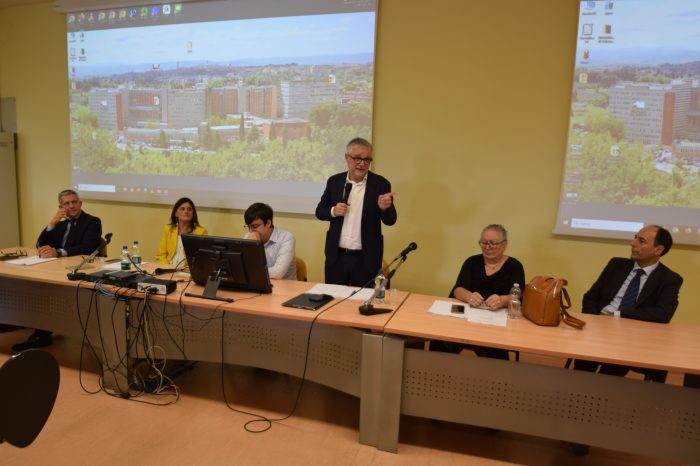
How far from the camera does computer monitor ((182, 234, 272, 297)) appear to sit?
2.37m

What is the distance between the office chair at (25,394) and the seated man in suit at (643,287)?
2611mm

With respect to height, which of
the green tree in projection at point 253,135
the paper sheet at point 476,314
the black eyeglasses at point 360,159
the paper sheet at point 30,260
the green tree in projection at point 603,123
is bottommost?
the paper sheet at point 30,260

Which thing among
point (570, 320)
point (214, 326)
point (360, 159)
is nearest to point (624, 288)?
point (570, 320)

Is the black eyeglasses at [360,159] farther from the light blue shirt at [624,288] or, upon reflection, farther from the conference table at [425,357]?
the light blue shirt at [624,288]

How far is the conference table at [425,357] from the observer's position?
6.13ft

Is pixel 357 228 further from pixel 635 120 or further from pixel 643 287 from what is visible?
pixel 635 120

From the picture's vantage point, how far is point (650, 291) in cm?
238

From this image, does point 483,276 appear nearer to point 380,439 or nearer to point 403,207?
point 380,439

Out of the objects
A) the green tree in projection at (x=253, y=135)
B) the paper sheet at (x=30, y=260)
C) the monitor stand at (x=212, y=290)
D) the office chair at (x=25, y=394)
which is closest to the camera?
the office chair at (x=25, y=394)

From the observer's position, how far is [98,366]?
304cm

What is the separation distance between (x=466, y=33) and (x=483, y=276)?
6.64ft

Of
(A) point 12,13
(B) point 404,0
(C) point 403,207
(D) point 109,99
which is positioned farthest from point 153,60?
(C) point 403,207

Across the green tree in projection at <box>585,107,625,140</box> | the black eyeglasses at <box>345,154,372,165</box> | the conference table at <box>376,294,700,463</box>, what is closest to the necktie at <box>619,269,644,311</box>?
the conference table at <box>376,294,700,463</box>

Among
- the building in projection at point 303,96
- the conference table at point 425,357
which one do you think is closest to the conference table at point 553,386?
the conference table at point 425,357
